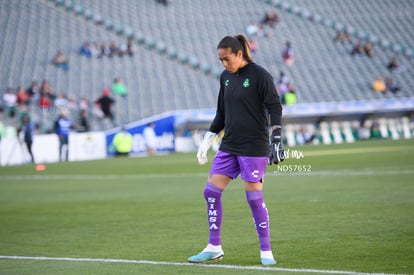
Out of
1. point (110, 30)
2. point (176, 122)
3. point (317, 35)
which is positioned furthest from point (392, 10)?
point (176, 122)

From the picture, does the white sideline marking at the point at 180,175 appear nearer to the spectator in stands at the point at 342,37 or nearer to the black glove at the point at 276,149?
the black glove at the point at 276,149

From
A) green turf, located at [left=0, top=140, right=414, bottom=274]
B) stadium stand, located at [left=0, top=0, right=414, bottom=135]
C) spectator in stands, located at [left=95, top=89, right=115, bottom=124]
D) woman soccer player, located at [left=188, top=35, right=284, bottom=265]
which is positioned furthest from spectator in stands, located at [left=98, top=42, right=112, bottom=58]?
woman soccer player, located at [left=188, top=35, right=284, bottom=265]

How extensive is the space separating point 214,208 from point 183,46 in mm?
45995

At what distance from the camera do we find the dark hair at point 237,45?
29.8ft

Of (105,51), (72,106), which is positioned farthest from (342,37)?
(72,106)

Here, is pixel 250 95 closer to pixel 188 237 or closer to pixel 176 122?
pixel 188 237

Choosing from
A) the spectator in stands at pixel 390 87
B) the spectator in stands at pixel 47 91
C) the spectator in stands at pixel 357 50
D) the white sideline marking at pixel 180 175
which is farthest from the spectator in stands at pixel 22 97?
the spectator in stands at pixel 357 50

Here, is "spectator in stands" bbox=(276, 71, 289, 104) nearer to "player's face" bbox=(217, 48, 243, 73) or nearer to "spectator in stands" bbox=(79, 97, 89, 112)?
"spectator in stands" bbox=(79, 97, 89, 112)

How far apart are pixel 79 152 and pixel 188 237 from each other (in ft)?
96.3

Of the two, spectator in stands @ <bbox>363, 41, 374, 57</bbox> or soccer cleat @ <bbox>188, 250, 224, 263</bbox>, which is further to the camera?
spectator in stands @ <bbox>363, 41, 374, 57</bbox>

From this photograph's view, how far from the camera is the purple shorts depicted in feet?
30.1

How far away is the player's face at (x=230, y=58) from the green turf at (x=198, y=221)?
4.32 ft

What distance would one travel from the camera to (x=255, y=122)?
928 centimetres

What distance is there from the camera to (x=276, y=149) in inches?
358
